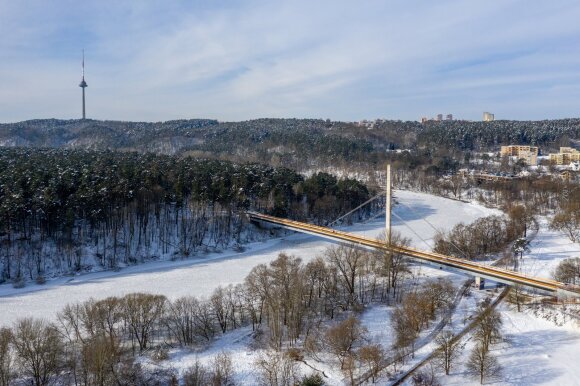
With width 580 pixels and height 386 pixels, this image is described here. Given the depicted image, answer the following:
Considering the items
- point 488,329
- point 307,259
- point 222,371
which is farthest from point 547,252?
point 222,371

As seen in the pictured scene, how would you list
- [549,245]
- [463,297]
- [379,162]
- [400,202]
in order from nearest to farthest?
[463,297] → [549,245] → [400,202] → [379,162]

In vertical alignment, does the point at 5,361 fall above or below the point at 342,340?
below

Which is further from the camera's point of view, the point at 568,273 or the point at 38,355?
the point at 568,273

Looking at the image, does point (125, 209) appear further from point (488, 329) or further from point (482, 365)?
point (482, 365)

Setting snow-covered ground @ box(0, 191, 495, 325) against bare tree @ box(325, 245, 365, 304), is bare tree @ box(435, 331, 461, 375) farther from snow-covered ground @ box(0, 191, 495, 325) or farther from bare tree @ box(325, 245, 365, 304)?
snow-covered ground @ box(0, 191, 495, 325)

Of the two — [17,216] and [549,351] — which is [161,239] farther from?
[549,351]

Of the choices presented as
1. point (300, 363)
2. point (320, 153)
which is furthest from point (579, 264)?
point (320, 153)

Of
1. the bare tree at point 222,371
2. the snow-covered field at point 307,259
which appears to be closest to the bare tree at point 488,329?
the snow-covered field at point 307,259
